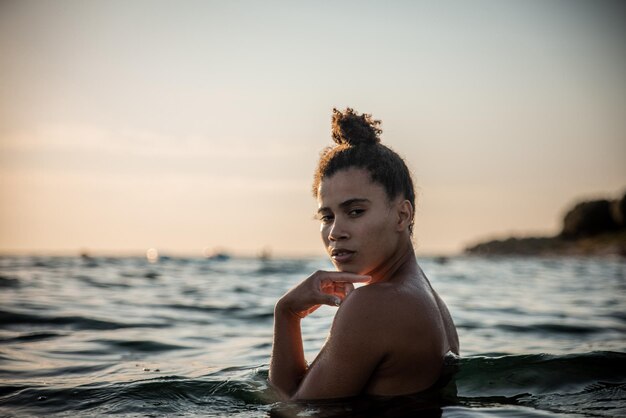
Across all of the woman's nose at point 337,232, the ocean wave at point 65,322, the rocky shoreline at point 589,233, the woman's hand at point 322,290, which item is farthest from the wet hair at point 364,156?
the rocky shoreline at point 589,233

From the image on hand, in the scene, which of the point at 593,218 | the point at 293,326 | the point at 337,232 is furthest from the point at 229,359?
the point at 593,218

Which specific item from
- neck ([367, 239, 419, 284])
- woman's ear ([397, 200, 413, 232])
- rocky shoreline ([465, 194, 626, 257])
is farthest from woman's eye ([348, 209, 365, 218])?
rocky shoreline ([465, 194, 626, 257])

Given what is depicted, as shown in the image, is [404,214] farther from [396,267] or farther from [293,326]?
[293,326]

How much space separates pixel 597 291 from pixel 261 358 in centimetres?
1362

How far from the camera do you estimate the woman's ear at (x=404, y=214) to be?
13.9ft

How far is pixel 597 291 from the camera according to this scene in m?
17.6

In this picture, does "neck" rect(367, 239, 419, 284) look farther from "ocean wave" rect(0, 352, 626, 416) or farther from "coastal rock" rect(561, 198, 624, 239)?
"coastal rock" rect(561, 198, 624, 239)

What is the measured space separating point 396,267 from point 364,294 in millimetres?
593

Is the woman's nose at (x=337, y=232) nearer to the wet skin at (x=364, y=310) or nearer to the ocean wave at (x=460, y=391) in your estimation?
the wet skin at (x=364, y=310)

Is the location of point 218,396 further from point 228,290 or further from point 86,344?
point 228,290

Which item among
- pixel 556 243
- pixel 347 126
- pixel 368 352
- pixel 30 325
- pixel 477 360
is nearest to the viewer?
pixel 368 352

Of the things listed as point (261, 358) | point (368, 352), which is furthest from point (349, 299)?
point (261, 358)

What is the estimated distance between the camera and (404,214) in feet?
14.0

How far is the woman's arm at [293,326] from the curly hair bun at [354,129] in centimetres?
91
